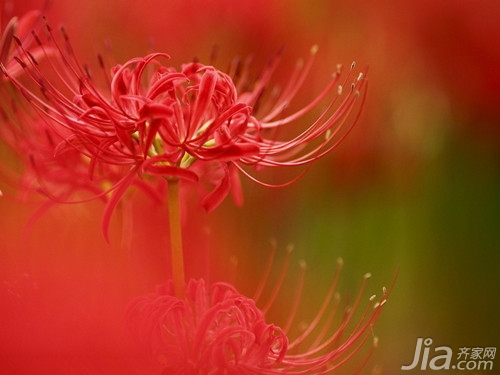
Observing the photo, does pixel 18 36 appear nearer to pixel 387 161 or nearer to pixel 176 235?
pixel 176 235

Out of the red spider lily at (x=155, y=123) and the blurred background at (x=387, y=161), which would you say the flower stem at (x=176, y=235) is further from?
the blurred background at (x=387, y=161)

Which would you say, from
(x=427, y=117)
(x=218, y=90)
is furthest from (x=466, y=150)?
(x=218, y=90)

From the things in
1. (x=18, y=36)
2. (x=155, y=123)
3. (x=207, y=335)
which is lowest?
(x=207, y=335)

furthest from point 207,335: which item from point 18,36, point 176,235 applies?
point 18,36

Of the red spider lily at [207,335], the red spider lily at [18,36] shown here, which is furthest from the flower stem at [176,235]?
the red spider lily at [18,36]

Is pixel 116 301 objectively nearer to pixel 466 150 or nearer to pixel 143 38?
pixel 143 38
